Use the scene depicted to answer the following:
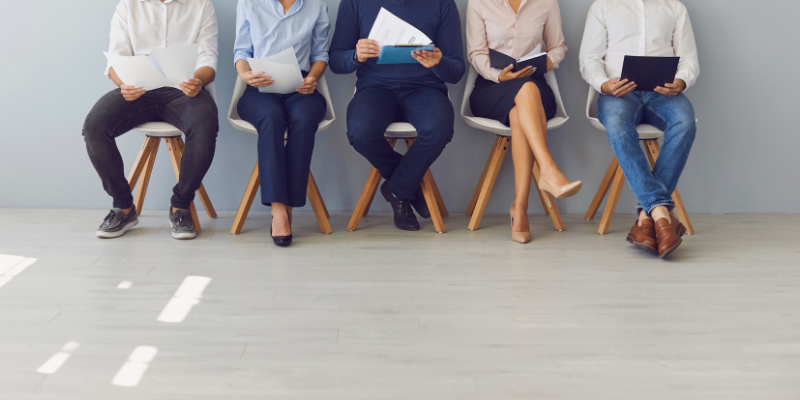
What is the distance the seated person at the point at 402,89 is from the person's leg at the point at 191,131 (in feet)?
2.10

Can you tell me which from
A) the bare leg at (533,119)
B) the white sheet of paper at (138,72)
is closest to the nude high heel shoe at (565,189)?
the bare leg at (533,119)

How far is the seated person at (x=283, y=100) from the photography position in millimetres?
2684

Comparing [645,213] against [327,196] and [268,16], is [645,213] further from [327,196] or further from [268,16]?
[268,16]

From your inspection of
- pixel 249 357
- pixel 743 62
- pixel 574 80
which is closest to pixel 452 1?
pixel 574 80

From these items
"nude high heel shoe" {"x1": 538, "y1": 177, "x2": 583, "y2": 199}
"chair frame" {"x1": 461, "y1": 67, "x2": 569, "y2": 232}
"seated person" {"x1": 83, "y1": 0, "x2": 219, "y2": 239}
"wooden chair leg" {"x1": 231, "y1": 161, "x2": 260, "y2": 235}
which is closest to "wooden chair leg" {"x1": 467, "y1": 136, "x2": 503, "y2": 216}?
"chair frame" {"x1": 461, "y1": 67, "x2": 569, "y2": 232}

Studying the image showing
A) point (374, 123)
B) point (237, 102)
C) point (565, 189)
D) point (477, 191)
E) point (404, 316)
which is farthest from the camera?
point (477, 191)

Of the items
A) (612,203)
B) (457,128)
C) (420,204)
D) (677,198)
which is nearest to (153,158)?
(420,204)

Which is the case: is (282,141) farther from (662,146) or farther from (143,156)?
(662,146)

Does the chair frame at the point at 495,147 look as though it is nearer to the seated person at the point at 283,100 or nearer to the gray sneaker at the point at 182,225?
the seated person at the point at 283,100

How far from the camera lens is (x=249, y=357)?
1648 millimetres

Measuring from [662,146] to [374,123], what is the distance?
4.42 feet

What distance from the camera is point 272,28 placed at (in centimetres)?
286

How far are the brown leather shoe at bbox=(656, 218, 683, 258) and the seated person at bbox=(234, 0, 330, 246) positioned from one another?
1554 millimetres

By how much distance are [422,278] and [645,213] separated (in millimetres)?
1104
